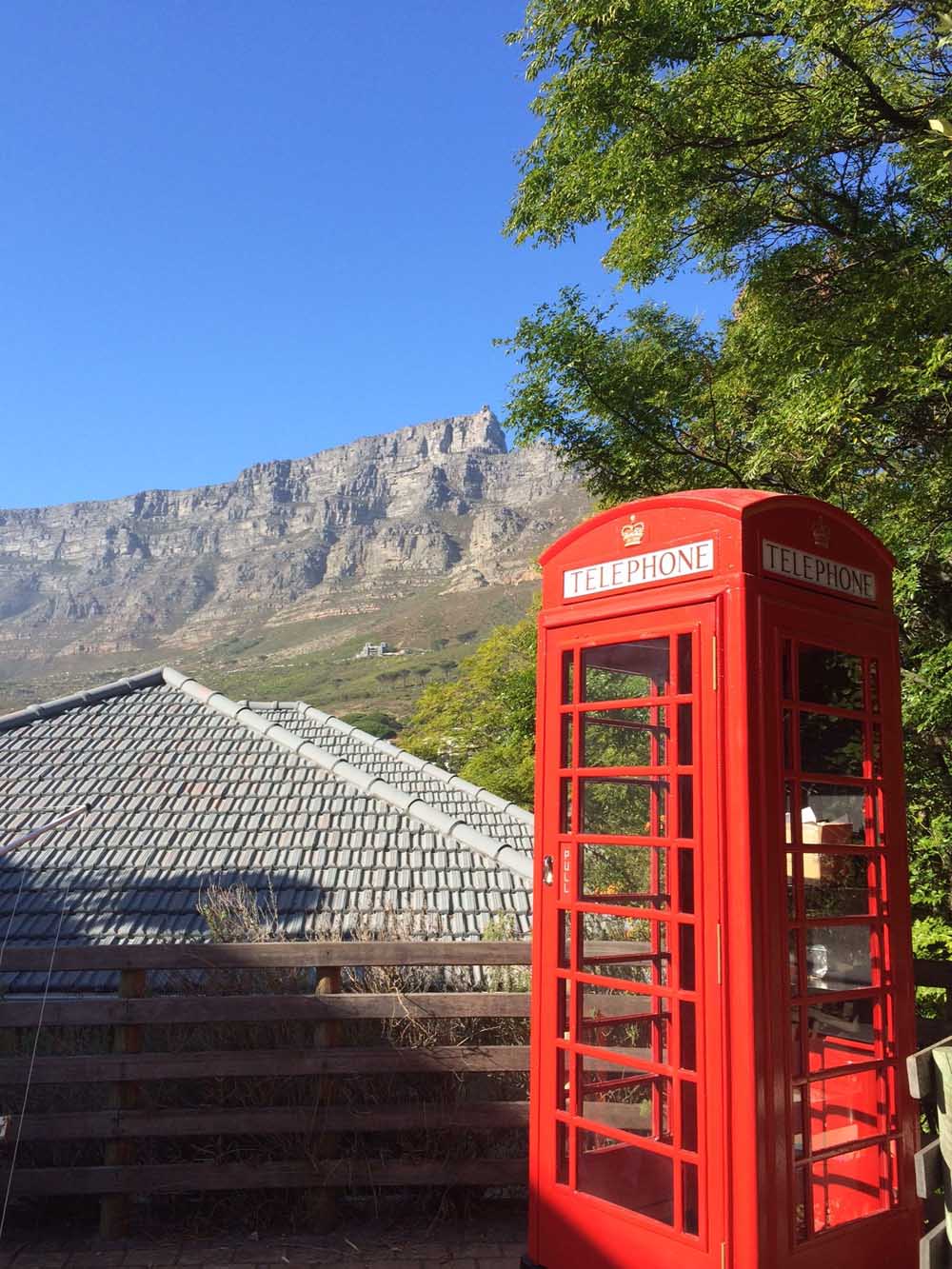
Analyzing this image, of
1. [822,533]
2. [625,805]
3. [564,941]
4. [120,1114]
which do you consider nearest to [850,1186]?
[564,941]

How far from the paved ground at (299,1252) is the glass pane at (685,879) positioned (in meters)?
1.93

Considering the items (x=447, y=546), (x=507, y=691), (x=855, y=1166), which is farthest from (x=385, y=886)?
(x=447, y=546)

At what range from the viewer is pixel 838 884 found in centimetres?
326

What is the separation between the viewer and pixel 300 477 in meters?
192

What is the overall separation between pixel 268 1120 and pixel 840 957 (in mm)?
2673

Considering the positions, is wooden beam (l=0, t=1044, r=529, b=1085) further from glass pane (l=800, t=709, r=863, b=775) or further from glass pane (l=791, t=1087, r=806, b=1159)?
glass pane (l=800, t=709, r=863, b=775)

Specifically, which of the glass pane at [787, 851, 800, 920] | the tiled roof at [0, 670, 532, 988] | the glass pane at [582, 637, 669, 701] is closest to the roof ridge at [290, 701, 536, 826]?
the tiled roof at [0, 670, 532, 988]

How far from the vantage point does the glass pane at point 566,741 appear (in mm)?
3535

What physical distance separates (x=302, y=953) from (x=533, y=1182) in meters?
1.49

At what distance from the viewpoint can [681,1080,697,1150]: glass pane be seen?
3316 mm

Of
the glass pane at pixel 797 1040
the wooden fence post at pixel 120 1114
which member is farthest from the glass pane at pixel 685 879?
the wooden fence post at pixel 120 1114

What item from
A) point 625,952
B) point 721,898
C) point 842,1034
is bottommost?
point 842,1034

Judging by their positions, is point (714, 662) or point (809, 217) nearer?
point (714, 662)

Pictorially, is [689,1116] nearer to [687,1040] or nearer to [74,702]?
[687,1040]
